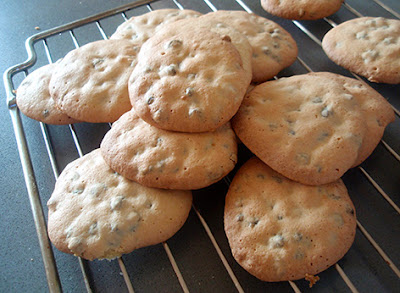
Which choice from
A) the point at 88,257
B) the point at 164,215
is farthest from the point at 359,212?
the point at 88,257

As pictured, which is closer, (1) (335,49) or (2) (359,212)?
(2) (359,212)

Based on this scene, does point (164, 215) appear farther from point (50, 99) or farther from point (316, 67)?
point (316, 67)

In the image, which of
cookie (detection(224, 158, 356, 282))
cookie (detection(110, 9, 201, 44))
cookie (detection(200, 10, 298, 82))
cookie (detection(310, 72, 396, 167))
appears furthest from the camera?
cookie (detection(110, 9, 201, 44))

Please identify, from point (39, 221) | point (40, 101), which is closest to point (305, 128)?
point (39, 221)

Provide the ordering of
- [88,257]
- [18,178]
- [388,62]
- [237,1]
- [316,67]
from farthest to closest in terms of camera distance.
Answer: [237,1]
[316,67]
[18,178]
[388,62]
[88,257]

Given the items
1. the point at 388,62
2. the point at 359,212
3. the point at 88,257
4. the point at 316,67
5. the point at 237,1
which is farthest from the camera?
the point at 237,1

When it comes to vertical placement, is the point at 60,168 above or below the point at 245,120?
below

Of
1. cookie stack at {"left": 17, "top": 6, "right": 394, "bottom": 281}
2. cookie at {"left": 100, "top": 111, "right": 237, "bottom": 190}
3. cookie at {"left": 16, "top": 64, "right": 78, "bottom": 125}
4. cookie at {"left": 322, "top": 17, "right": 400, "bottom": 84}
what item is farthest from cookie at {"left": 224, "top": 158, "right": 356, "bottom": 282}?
cookie at {"left": 16, "top": 64, "right": 78, "bottom": 125}

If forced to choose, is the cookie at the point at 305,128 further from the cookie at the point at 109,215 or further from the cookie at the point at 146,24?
the cookie at the point at 146,24

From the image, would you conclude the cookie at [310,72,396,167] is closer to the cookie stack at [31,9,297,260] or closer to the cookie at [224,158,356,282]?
the cookie at [224,158,356,282]
